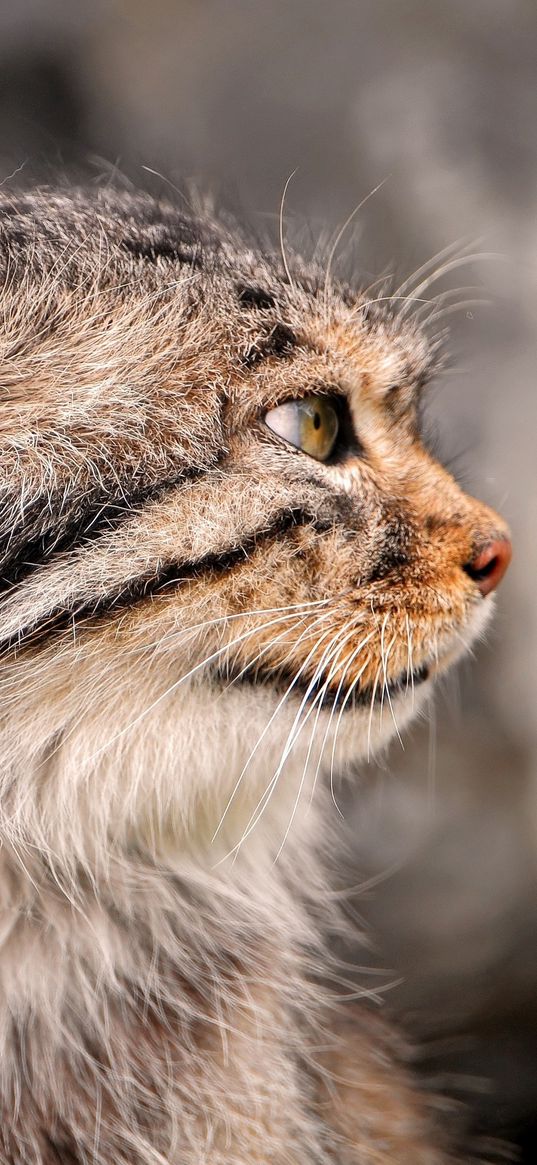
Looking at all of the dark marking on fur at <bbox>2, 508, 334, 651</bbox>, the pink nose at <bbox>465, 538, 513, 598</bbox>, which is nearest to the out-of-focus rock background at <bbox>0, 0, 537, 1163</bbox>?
the pink nose at <bbox>465, 538, 513, 598</bbox>

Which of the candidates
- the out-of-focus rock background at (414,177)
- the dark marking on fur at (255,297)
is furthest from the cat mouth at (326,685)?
the out-of-focus rock background at (414,177)

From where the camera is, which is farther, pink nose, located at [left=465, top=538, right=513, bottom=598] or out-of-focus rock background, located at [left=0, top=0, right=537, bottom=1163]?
out-of-focus rock background, located at [left=0, top=0, right=537, bottom=1163]

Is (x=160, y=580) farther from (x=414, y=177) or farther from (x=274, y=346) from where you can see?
(x=414, y=177)

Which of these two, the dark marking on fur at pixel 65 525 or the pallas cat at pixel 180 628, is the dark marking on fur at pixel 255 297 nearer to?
the pallas cat at pixel 180 628

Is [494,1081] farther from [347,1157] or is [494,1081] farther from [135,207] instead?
[135,207]

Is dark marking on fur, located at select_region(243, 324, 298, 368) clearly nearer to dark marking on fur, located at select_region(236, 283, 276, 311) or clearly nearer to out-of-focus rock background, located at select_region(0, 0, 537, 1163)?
dark marking on fur, located at select_region(236, 283, 276, 311)

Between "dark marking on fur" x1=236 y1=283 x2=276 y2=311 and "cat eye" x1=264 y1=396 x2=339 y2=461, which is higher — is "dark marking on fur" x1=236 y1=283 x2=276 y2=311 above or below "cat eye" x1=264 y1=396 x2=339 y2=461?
above

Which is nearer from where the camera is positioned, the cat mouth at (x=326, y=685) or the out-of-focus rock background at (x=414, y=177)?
the cat mouth at (x=326, y=685)
